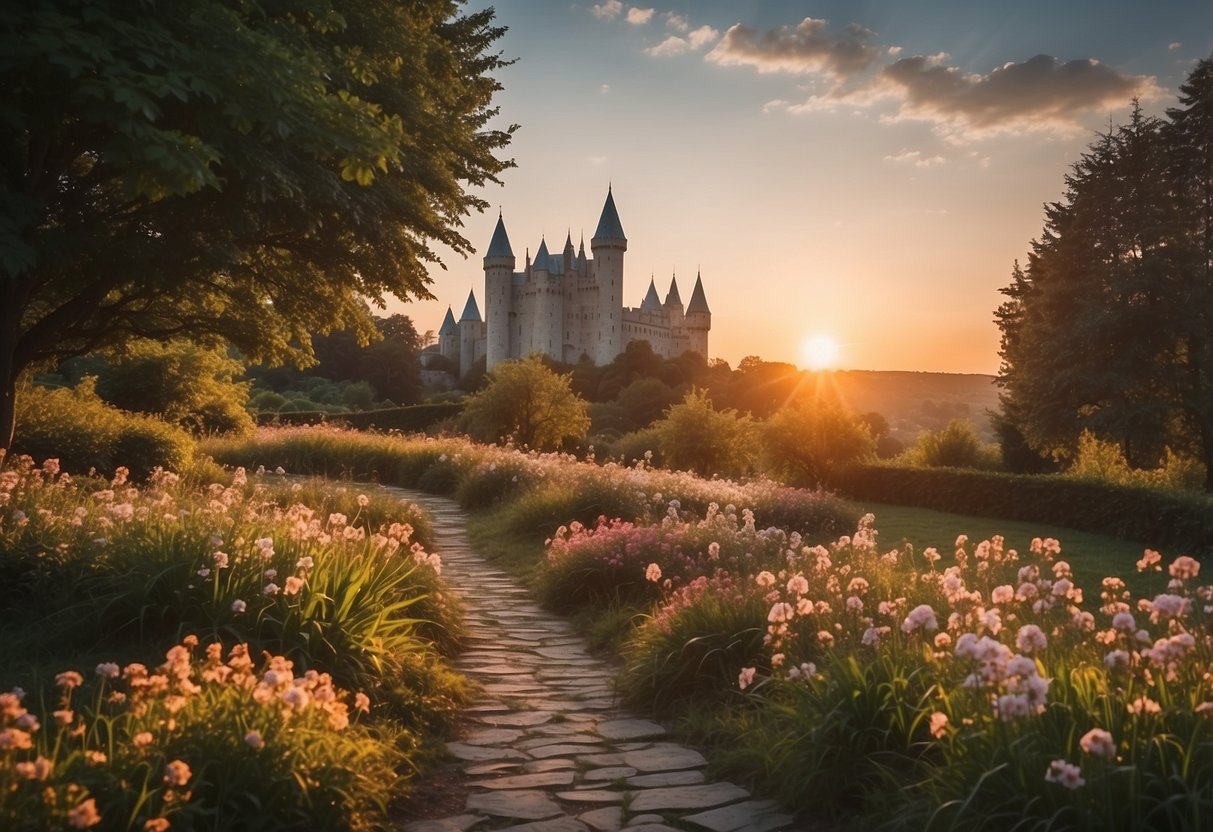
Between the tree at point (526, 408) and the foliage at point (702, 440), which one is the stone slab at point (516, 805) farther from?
the tree at point (526, 408)

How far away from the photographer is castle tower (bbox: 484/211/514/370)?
95000mm

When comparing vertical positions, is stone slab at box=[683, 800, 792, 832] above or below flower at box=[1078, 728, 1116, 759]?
below

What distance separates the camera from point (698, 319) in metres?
109

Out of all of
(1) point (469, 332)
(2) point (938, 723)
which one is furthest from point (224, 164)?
(1) point (469, 332)

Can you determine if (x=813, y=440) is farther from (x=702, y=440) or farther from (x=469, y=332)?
(x=469, y=332)

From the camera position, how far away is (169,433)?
14.3 m

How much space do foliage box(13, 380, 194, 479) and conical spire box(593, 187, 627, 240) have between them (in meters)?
79.1

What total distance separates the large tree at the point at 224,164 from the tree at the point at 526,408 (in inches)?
521

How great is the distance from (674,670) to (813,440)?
70.8 feet

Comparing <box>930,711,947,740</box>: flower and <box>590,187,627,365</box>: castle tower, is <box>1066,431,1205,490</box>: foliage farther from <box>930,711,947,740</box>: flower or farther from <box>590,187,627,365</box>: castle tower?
<box>590,187,627,365</box>: castle tower

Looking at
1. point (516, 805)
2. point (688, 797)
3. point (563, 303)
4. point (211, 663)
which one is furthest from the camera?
point (563, 303)

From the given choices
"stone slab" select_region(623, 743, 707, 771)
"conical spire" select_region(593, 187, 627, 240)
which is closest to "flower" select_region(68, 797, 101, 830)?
"stone slab" select_region(623, 743, 707, 771)

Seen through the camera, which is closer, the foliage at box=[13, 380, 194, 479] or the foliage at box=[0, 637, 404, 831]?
the foliage at box=[0, 637, 404, 831]

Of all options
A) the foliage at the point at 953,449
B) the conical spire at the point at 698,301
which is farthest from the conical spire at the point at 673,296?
the foliage at the point at 953,449
